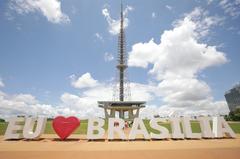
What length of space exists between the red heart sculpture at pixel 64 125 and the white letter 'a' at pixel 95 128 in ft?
4.12

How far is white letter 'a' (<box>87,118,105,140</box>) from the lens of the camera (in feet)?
64.7

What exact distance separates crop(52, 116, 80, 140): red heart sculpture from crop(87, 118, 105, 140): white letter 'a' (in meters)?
1.25

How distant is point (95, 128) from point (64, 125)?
2962 millimetres

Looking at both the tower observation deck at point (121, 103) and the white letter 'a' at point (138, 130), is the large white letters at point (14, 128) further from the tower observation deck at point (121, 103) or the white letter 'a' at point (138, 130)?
the tower observation deck at point (121, 103)

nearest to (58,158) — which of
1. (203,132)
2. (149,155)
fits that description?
(149,155)

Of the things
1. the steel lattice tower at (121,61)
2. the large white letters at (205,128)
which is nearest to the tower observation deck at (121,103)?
the steel lattice tower at (121,61)

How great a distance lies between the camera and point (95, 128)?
20438mm

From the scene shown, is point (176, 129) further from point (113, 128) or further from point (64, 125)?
point (64, 125)

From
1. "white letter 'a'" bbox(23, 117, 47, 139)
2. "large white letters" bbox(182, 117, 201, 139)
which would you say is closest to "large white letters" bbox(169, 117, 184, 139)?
"large white letters" bbox(182, 117, 201, 139)

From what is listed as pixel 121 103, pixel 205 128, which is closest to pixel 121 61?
pixel 121 103

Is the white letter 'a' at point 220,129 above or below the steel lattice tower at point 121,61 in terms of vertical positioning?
below

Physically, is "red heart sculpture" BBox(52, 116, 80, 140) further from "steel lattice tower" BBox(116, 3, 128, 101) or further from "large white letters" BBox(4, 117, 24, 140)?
"steel lattice tower" BBox(116, 3, 128, 101)

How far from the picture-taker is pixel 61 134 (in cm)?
1989

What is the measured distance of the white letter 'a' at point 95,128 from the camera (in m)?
19.7
